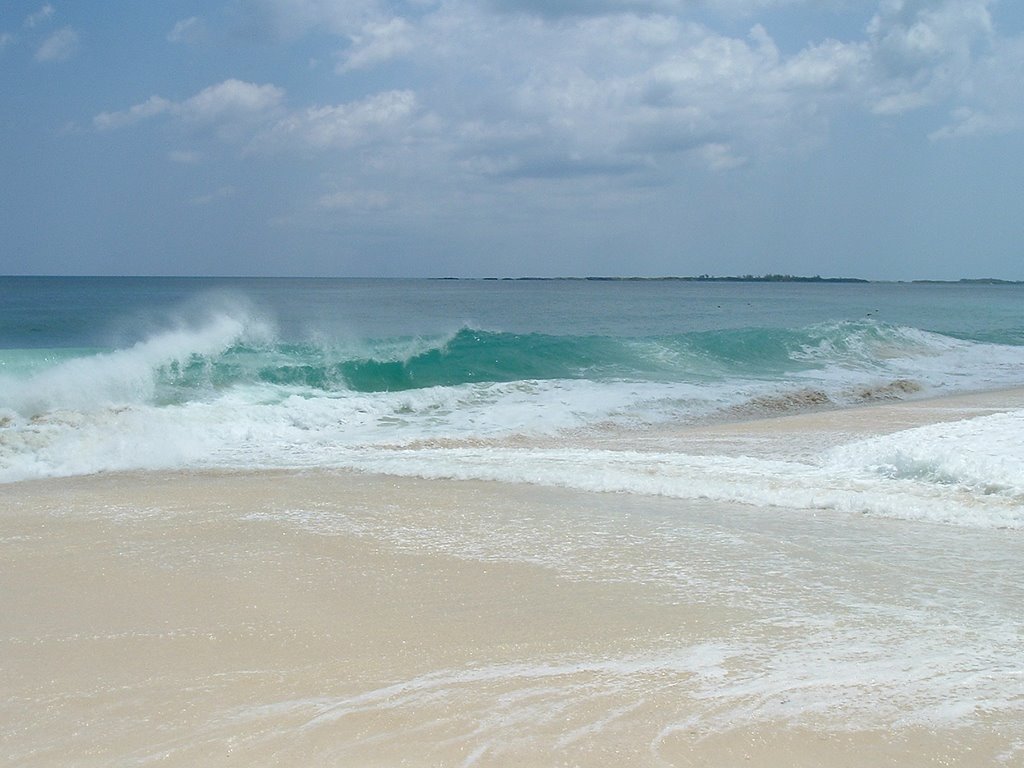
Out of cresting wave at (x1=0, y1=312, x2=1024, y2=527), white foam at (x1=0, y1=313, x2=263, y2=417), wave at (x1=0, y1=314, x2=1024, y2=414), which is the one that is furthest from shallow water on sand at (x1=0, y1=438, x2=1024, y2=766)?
wave at (x1=0, y1=314, x2=1024, y2=414)

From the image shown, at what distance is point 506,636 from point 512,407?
10426 millimetres

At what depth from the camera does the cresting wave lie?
8.10 meters

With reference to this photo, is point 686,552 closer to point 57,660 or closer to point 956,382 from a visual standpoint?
point 57,660

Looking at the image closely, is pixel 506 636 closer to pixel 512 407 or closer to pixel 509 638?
pixel 509 638

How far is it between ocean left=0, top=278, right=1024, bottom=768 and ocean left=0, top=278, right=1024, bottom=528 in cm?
8

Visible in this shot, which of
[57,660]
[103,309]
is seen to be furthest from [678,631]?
[103,309]

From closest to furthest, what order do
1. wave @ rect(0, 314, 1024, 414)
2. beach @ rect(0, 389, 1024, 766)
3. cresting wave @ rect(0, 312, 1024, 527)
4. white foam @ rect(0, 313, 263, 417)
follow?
beach @ rect(0, 389, 1024, 766), cresting wave @ rect(0, 312, 1024, 527), white foam @ rect(0, 313, 263, 417), wave @ rect(0, 314, 1024, 414)

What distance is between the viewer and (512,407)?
14.8 metres

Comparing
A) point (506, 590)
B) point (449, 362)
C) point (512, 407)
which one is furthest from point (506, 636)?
point (449, 362)

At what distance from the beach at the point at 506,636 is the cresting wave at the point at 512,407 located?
114 centimetres

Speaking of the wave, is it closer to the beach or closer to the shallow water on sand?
the beach

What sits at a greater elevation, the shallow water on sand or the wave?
the wave

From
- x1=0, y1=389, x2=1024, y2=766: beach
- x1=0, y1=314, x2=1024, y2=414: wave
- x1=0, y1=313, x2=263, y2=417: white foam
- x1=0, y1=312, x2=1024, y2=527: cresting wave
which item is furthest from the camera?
x1=0, y1=314, x2=1024, y2=414: wave

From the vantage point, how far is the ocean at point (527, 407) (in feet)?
26.7
